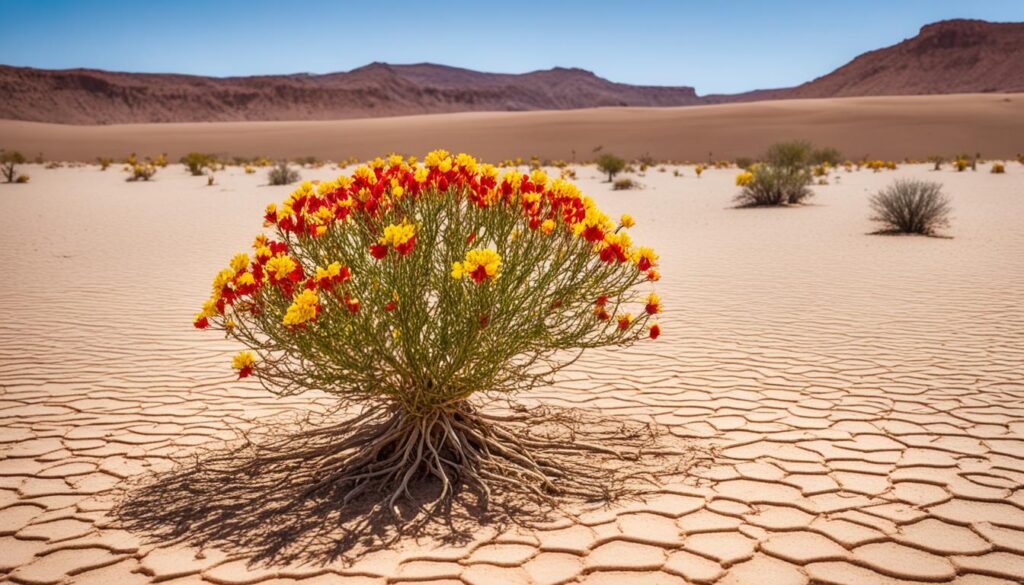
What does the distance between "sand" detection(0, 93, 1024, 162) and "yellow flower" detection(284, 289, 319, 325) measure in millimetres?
46925

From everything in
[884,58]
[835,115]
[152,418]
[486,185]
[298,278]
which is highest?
[884,58]

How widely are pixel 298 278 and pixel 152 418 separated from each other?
2.51m

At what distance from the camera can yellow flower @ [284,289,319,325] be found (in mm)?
3035

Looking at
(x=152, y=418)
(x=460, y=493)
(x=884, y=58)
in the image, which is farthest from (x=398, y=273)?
(x=884, y=58)

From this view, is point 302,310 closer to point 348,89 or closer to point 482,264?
point 482,264

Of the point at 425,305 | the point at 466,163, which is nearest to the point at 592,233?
the point at 466,163

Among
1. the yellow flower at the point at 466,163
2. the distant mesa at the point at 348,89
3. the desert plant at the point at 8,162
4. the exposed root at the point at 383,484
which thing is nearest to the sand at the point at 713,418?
the exposed root at the point at 383,484

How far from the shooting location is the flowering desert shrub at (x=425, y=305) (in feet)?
11.6

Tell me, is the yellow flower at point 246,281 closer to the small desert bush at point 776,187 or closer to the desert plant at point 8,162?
the small desert bush at point 776,187

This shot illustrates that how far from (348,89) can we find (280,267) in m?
152

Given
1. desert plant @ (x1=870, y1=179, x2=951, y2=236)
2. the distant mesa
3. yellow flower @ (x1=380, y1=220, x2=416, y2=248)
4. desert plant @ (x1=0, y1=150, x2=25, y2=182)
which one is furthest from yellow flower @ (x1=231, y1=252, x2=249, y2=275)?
the distant mesa

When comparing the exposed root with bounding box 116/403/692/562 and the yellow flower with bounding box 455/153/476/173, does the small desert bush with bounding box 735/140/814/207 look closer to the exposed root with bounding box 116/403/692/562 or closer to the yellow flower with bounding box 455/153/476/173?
the exposed root with bounding box 116/403/692/562

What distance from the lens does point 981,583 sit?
9.87ft

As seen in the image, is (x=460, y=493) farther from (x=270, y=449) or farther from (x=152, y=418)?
(x=152, y=418)
